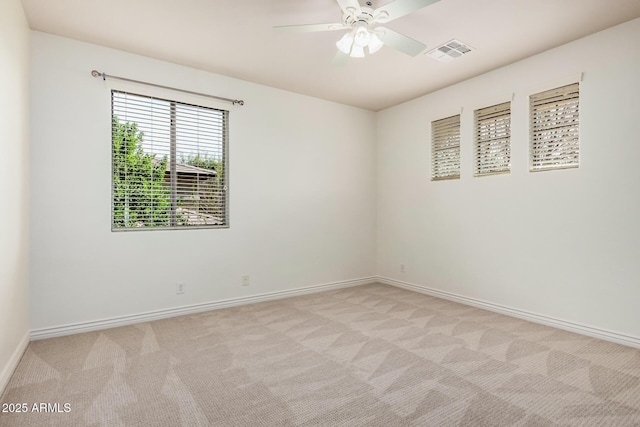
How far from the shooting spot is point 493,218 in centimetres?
382

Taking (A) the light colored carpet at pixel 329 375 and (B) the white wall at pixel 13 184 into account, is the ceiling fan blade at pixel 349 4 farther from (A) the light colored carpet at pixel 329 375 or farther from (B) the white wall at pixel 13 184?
(A) the light colored carpet at pixel 329 375

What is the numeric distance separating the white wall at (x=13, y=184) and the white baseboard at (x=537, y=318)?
13.8 feet

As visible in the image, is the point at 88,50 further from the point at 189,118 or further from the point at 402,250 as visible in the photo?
the point at 402,250

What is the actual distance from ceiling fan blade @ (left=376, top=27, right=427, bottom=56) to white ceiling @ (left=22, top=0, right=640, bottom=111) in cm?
23

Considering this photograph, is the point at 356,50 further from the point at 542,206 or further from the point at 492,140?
the point at 542,206

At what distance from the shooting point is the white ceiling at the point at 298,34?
2.58 m

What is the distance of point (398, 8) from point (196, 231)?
2.89 m

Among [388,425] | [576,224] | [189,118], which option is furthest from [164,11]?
[576,224]

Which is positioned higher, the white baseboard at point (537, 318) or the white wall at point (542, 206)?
the white wall at point (542, 206)

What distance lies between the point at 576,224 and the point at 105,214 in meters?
4.45

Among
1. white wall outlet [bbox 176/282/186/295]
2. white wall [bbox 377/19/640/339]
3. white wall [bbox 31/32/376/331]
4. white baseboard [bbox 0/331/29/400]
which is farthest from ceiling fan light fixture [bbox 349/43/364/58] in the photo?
white baseboard [bbox 0/331/29/400]

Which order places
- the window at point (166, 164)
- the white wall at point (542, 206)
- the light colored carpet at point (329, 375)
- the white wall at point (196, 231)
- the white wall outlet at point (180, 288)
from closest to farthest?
the light colored carpet at point (329, 375) < the white wall at point (542, 206) < the white wall at point (196, 231) < the window at point (166, 164) < the white wall outlet at point (180, 288)

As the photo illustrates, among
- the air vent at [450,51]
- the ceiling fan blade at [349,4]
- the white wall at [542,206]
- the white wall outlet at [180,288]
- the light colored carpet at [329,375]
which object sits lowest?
the light colored carpet at [329,375]

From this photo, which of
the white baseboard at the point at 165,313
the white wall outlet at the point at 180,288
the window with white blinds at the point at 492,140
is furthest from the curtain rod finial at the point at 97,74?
the window with white blinds at the point at 492,140
